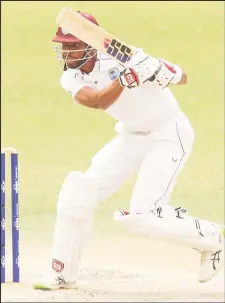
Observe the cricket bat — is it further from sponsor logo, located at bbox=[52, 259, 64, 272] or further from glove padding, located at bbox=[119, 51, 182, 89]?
sponsor logo, located at bbox=[52, 259, 64, 272]

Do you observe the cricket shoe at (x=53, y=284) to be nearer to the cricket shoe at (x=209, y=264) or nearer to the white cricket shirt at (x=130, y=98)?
the cricket shoe at (x=209, y=264)

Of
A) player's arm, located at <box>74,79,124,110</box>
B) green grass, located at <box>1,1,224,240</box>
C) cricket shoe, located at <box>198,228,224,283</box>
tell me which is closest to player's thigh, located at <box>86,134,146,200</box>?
player's arm, located at <box>74,79,124,110</box>

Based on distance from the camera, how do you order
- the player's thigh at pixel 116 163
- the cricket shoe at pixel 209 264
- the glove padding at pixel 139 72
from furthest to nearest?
the cricket shoe at pixel 209 264 < the player's thigh at pixel 116 163 < the glove padding at pixel 139 72

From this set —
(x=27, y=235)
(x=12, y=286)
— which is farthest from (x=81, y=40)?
(x=27, y=235)

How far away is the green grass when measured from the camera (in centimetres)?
971

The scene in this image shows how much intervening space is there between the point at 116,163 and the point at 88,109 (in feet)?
20.6

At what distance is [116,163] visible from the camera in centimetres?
661

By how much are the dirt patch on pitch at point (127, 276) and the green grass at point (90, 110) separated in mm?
547

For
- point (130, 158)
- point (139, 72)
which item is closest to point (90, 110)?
point (130, 158)

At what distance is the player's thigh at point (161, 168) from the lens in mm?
6434

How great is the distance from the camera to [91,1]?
16609 millimetres

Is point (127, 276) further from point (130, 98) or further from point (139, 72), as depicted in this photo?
point (139, 72)

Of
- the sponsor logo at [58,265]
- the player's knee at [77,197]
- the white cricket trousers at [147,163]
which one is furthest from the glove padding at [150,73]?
the sponsor logo at [58,265]

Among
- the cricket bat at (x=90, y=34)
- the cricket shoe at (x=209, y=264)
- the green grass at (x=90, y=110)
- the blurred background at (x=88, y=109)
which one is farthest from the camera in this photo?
the green grass at (x=90, y=110)
